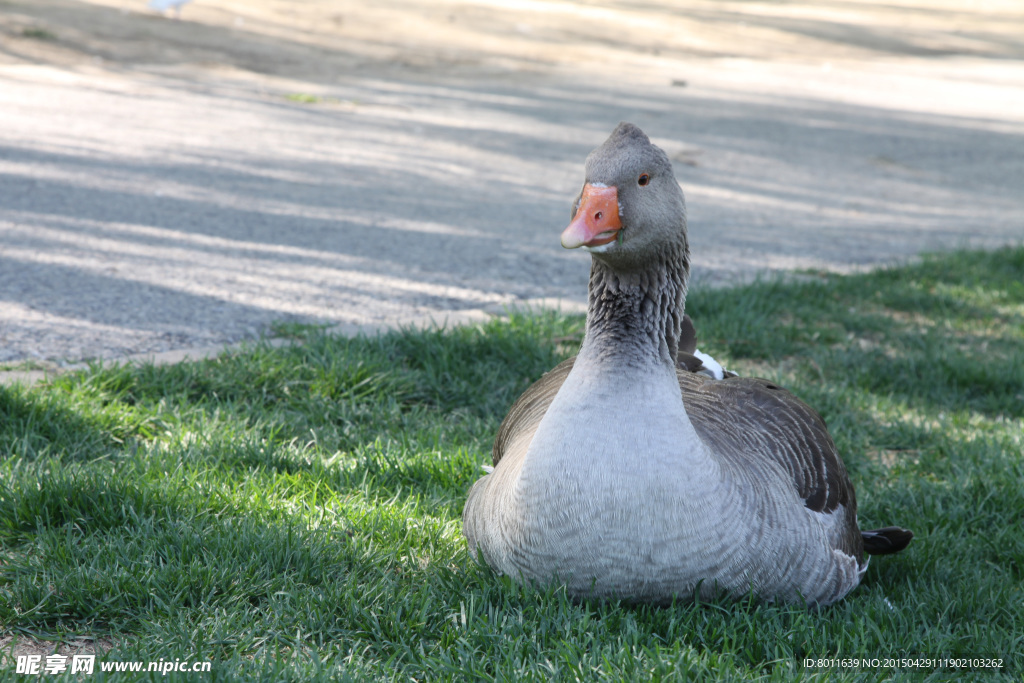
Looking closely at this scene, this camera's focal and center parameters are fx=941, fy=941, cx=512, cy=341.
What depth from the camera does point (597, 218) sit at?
254cm

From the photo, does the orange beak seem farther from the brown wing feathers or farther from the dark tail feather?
the dark tail feather

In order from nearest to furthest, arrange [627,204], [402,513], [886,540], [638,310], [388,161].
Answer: [627,204], [638,310], [886,540], [402,513], [388,161]

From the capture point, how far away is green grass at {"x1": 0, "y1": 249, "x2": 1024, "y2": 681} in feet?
8.38

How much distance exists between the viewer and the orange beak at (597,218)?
2.51 meters

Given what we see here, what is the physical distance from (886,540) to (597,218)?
1497mm

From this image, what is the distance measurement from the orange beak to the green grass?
1.02 metres

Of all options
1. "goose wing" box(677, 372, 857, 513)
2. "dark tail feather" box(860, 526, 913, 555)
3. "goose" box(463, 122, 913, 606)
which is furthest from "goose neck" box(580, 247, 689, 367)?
"dark tail feather" box(860, 526, 913, 555)

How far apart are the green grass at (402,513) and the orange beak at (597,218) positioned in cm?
102

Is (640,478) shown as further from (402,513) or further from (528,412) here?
(402,513)

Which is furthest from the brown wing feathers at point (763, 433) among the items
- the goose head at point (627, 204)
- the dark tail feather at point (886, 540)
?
the goose head at point (627, 204)

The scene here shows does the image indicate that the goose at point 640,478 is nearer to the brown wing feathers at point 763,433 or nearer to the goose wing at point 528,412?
the brown wing feathers at point 763,433

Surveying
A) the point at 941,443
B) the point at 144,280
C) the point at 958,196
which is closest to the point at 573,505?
the point at 941,443

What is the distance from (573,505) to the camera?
2488mm

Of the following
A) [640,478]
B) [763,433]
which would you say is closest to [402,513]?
[640,478]
